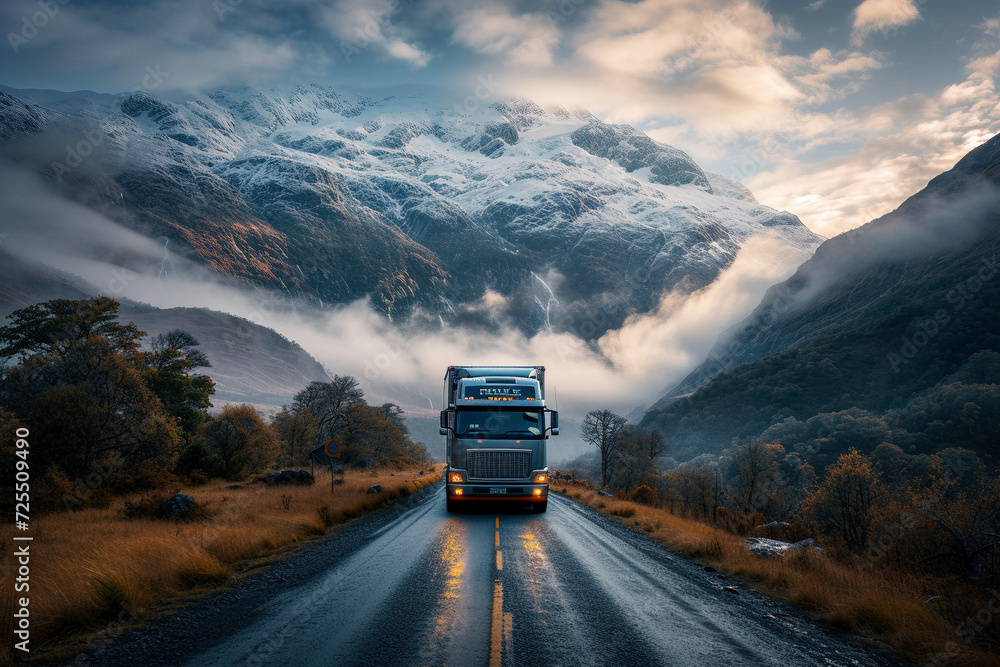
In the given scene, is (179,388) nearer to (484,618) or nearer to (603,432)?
(484,618)

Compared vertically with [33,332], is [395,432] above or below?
below

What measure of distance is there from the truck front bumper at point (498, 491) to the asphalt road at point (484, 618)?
18.6 feet

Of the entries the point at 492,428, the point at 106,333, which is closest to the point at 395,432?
the point at 106,333

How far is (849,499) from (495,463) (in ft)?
151

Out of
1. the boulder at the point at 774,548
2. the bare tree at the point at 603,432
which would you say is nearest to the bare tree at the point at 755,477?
the bare tree at the point at 603,432

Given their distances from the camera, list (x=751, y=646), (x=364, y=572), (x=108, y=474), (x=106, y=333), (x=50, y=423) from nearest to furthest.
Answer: (x=751, y=646) < (x=364, y=572) < (x=50, y=423) < (x=108, y=474) < (x=106, y=333)

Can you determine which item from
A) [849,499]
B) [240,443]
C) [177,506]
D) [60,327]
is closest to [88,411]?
[177,506]

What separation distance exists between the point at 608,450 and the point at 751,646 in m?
69.2

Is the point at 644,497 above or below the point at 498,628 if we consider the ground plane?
below

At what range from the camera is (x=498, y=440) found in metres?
17.9

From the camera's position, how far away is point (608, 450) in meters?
73.1

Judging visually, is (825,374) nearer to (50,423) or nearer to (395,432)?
(395,432)

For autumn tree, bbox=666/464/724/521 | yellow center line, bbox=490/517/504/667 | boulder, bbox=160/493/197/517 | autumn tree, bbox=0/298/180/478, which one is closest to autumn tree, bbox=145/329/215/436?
autumn tree, bbox=0/298/180/478

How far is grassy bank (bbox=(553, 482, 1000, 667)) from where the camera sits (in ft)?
20.9
